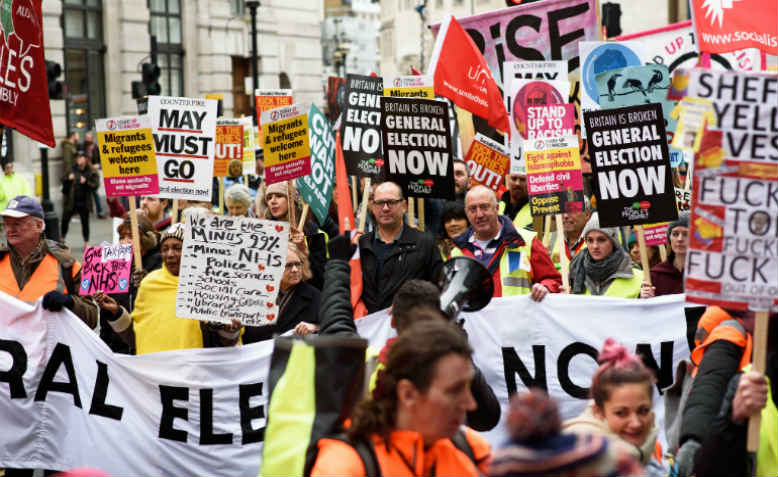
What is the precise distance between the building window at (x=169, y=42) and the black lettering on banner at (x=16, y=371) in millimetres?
25032

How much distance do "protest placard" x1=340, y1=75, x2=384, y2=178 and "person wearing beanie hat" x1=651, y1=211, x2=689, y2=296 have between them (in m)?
3.40

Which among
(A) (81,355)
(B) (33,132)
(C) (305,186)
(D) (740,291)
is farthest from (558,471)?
(C) (305,186)

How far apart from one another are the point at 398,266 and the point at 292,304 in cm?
67

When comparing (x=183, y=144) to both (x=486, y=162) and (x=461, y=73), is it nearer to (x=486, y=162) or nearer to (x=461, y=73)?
(x=461, y=73)

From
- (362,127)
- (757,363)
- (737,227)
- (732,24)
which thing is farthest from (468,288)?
(362,127)

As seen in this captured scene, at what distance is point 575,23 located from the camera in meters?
10.5

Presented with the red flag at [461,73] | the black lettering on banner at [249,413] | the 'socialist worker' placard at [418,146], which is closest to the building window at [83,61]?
the red flag at [461,73]

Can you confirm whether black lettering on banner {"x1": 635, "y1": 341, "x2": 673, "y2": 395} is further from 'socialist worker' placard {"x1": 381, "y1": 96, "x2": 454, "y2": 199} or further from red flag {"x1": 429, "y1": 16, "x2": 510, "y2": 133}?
red flag {"x1": 429, "y1": 16, "x2": 510, "y2": 133}

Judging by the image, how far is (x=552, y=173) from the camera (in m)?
8.01

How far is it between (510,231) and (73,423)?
2788mm

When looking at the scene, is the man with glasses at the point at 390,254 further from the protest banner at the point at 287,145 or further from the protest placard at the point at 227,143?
the protest placard at the point at 227,143

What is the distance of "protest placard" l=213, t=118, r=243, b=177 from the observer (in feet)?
41.2

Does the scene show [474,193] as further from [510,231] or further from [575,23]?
[575,23]

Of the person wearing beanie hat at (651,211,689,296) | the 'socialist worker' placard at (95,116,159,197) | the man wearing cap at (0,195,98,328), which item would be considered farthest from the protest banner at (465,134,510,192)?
the man wearing cap at (0,195,98,328)
